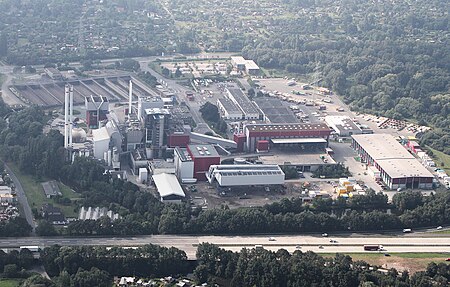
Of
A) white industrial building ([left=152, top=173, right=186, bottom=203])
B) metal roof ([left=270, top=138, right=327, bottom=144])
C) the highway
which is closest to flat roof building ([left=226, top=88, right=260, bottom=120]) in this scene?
metal roof ([left=270, top=138, right=327, bottom=144])

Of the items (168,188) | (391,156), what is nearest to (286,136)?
(391,156)

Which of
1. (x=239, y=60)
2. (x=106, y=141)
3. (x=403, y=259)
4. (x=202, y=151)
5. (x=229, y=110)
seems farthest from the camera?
(x=239, y=60)

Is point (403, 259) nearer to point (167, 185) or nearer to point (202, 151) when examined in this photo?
point (167, 185)

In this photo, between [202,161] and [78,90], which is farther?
[78,90]

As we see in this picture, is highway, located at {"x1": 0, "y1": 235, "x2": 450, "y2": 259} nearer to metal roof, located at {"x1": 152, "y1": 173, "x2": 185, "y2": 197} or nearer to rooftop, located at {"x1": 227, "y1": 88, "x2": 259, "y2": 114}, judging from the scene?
metal roof, located at {"x1": 152, "y1": 173, "x2": 185, "y2": 197}

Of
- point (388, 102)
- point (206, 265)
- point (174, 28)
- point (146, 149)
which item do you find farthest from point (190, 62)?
point (206, 265)

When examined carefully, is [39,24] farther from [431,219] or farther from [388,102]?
[431,219]
